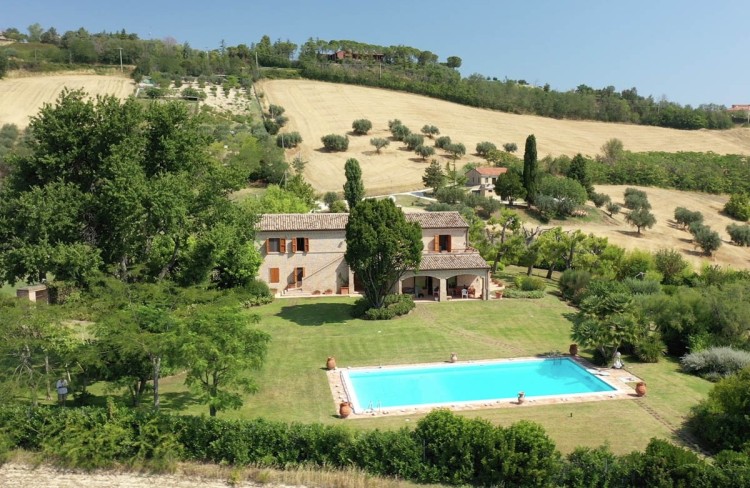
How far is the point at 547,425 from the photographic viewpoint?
21875 millimetres

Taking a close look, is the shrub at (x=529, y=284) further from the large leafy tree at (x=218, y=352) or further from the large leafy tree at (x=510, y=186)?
the large leafy tree at (x=510, y=186)

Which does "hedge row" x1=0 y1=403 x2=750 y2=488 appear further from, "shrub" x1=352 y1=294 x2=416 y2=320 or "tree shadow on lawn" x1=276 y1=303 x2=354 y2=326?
"shrub" x1=352 y1=294 x2=416 y2=320

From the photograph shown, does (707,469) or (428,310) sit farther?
(428,310)

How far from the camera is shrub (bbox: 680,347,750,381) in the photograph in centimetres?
2656

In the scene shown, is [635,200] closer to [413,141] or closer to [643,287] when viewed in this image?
[413,141]

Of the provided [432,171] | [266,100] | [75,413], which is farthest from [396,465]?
[266,100]

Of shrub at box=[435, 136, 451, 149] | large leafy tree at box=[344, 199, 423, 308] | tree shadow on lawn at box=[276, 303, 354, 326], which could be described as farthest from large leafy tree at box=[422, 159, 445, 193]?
large leafy tree at box=[344, 199, 423, 308]

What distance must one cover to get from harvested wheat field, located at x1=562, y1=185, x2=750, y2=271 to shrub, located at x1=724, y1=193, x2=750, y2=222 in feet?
4.38

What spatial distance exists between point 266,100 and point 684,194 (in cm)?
7066

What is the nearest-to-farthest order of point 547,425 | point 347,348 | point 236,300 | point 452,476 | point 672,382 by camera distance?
1. point 452,476
2. point 547,425
3. point 236,300
4. point 672,382
5. point 347,348

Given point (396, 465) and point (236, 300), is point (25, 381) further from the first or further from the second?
point (396, 465)

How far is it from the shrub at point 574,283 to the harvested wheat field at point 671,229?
17690mm

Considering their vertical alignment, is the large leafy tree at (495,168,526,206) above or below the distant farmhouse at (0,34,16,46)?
below

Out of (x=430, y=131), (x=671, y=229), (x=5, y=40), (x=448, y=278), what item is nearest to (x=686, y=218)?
(x=671, y=229)
